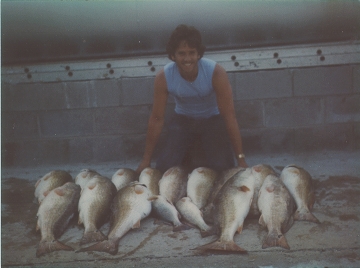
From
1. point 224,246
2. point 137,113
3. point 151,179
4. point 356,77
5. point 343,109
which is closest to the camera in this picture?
point 224,246

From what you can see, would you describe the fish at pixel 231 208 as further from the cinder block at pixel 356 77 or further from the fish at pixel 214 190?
the cinder block at pixel 356 77

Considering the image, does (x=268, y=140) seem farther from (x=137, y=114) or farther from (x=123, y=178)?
(x=123, y=178)

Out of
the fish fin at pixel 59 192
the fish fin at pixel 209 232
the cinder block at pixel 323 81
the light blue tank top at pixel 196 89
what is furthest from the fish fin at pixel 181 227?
the cinder block at pixel 323 81

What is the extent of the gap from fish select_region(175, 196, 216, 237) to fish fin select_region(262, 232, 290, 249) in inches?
15.1

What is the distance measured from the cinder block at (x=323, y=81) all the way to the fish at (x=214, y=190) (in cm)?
168

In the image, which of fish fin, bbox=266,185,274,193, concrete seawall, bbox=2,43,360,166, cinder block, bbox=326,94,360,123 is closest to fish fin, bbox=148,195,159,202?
fish fin, bbox=266,185,274,193

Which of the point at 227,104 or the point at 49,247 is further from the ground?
the point at 227,104

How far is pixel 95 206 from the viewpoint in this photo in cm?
293

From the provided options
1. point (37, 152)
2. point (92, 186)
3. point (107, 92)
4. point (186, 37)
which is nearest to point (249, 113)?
point (186, 37)

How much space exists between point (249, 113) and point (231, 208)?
78.8 inches

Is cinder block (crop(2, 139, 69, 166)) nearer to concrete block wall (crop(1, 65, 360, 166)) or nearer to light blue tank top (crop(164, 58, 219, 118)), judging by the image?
concrete block wall (crop(1, 65, 360, 166))

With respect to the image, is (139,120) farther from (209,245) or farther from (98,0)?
(209,245)

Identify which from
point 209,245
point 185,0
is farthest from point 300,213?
point 185,0

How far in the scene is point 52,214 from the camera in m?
2.85
